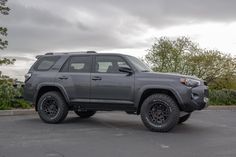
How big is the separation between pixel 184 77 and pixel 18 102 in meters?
6.30

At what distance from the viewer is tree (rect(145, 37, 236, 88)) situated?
22859 mm

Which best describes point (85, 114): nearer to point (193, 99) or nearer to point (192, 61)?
point (193, 99)

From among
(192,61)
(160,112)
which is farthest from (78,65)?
(192,61)

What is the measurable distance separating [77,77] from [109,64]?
882 mm

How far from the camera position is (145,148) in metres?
7.47

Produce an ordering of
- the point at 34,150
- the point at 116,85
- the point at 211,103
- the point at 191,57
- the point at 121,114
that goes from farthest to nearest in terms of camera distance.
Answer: the point at 191,57 → the point at 211,103 → the point at 121,114 → the point at 116,85 → the point at 34,150

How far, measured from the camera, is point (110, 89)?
390 inches

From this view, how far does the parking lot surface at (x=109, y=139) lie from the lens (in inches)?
278

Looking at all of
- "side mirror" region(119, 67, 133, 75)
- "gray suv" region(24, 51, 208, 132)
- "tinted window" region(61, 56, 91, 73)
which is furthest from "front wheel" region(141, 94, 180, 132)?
"tinted window" region(61, 56, 91, 73)

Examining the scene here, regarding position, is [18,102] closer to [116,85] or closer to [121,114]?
[121,114]

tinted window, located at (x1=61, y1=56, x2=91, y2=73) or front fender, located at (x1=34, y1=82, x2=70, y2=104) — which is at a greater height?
tinted window, located at (x1=61, y1=56, x2=91, y2=73)

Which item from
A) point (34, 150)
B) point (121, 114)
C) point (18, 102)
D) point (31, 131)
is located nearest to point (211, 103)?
point (121, 114)

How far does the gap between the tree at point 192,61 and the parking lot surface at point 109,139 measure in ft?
38.0

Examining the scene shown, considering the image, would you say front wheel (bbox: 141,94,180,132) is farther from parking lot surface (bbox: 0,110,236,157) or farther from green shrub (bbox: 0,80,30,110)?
green shrub (bbox: 0,80,30,110)
